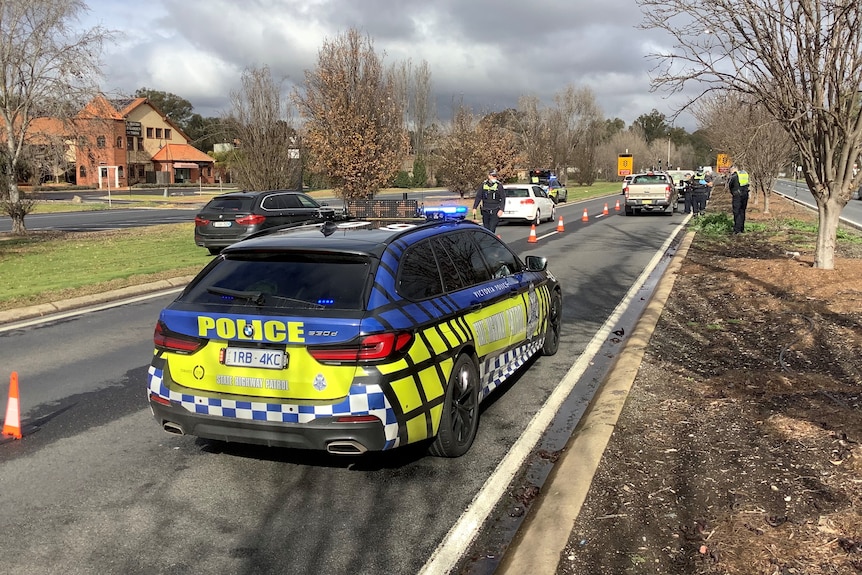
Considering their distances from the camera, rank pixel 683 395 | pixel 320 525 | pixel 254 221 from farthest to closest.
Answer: pixel 254 221
pixel 683 395
pixel 320 525

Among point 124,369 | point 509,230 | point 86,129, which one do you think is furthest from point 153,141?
point 124,369

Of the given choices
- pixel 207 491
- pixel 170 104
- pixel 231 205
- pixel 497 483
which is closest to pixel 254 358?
pixel 207 491

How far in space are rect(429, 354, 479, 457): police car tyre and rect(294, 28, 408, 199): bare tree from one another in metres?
19.5

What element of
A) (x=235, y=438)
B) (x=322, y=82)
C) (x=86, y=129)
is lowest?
(x=235, y=438)

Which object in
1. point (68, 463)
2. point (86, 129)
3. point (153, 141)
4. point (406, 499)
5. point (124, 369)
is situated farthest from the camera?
point (153, 141)

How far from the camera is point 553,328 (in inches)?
292

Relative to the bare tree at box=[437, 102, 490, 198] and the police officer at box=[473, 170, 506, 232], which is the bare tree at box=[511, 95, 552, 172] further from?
the police officer at box=[473, 170, 506, 232]

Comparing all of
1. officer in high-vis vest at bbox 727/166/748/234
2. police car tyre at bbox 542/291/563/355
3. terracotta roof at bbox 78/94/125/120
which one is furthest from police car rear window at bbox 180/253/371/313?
terracotta roof at bbox 78/94/125/120

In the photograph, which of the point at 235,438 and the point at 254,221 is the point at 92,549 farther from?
the point at 254,221

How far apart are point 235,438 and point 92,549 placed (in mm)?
937

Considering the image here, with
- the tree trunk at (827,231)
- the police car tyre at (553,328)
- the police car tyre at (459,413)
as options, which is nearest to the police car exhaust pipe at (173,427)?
the police car tyre at (459,413)

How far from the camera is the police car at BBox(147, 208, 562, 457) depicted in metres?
3.97

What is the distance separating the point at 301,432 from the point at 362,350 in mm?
596

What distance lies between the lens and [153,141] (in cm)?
8019
